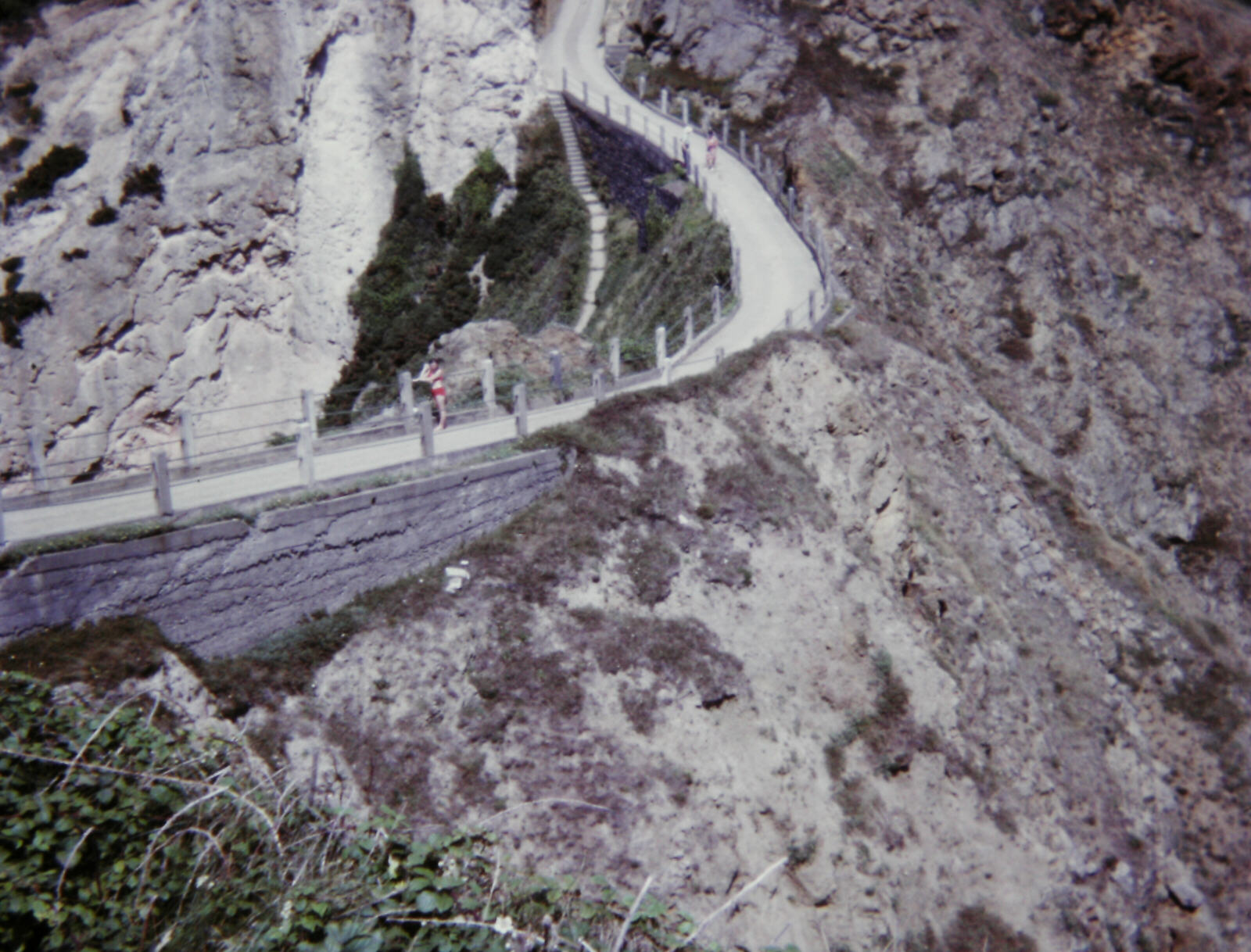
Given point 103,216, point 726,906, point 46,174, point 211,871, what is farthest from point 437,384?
point 46,174

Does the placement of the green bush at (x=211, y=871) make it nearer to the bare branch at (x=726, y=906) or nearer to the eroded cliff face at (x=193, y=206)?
the bare branch at (x=726, y=906)

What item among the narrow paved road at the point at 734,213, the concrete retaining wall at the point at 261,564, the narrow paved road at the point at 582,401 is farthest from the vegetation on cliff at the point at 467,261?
the concrete retaining wall at the point at 261,564

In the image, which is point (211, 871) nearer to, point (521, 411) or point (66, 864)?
point (66, 864)

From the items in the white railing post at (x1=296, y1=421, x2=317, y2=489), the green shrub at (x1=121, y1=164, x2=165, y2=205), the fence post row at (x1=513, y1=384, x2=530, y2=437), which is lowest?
the green shrub at (x1=121, y1=164, x2=165, y2=205)

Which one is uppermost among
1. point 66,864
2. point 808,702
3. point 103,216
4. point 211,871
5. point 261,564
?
point 66,864

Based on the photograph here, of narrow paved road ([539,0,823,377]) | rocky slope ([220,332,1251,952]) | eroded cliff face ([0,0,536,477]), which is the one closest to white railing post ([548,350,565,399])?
rocky slope ([220,332,1251,952])

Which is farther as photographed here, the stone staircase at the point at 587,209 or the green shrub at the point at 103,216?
the stone staircase at the point at 587,209

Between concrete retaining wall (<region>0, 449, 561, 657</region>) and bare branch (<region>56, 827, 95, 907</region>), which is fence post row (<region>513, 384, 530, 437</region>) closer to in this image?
concrete retaining wall (<region>0, 449, 561, 657</region>)
